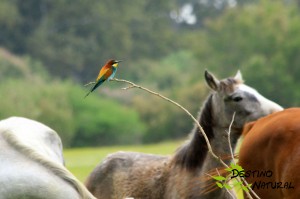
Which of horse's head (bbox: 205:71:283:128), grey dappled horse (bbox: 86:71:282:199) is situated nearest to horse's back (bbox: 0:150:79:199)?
grey dappled horse (bbox: 86:71:282:199)

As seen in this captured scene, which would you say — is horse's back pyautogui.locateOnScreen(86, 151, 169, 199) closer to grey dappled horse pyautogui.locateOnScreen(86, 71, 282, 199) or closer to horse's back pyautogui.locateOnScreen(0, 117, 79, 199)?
grey dappled horse pyautogui.locateOnScreen(86, 71, 282, 199)

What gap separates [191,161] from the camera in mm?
8078

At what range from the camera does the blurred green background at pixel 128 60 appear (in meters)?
50.2

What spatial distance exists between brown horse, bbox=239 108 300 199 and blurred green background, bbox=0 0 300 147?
34.1 metres

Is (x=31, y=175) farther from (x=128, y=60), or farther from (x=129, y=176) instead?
(x=128, y=60)

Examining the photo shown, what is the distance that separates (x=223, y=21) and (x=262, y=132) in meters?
57.6

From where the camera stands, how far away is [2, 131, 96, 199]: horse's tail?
5.56 meters

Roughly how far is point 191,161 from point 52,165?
258 centimetres

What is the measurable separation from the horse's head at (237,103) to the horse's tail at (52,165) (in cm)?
283

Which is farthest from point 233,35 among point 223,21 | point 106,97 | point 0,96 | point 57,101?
point 0,96

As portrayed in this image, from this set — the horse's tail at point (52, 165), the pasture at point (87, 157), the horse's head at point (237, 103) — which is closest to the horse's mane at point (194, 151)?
the horse's head at point (237, 103)

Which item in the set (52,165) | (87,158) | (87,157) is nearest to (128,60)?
(87,157)

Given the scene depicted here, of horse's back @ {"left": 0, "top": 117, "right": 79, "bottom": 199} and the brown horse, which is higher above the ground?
horse's back @ {"left": 0, "top": 117, "right": 79, "bottom": 199}

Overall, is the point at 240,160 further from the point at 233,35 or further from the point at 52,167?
the point at 233,35
